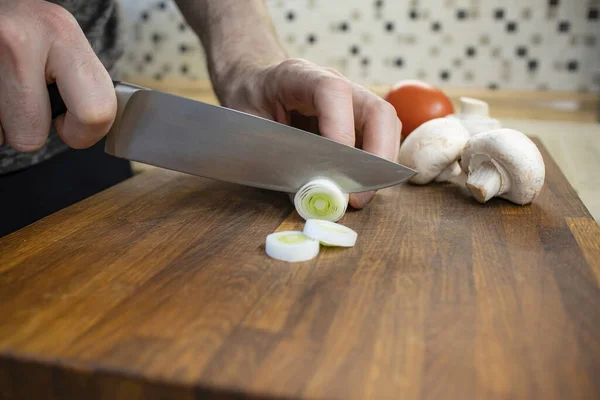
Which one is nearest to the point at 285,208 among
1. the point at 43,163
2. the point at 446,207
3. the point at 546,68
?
the point at 446,207

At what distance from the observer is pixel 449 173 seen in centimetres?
119

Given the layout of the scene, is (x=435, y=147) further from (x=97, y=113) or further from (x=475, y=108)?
(x=97, y=113)

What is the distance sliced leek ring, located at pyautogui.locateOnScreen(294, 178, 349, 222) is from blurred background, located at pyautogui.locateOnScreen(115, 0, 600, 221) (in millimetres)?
1190

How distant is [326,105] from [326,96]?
0.05 feet

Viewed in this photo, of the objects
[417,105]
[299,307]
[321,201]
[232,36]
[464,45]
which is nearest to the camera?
[299,307]

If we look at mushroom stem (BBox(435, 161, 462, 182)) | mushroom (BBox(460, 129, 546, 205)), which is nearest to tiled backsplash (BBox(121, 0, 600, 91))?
mushroom stem (BBox(435, 161, 462, 182))

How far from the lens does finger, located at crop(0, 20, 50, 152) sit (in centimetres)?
78

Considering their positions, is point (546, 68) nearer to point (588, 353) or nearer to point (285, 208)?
point (285, 208)

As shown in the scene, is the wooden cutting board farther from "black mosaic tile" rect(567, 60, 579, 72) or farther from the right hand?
"black mosaic tile" rect(567, 60, 579, 72)

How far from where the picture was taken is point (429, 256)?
2.70 ft

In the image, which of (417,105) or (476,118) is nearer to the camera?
(476,118)

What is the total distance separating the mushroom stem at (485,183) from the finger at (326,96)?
0.74 feet

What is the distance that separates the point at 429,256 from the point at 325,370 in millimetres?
316

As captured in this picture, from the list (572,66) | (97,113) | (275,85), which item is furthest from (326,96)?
(572,66)
